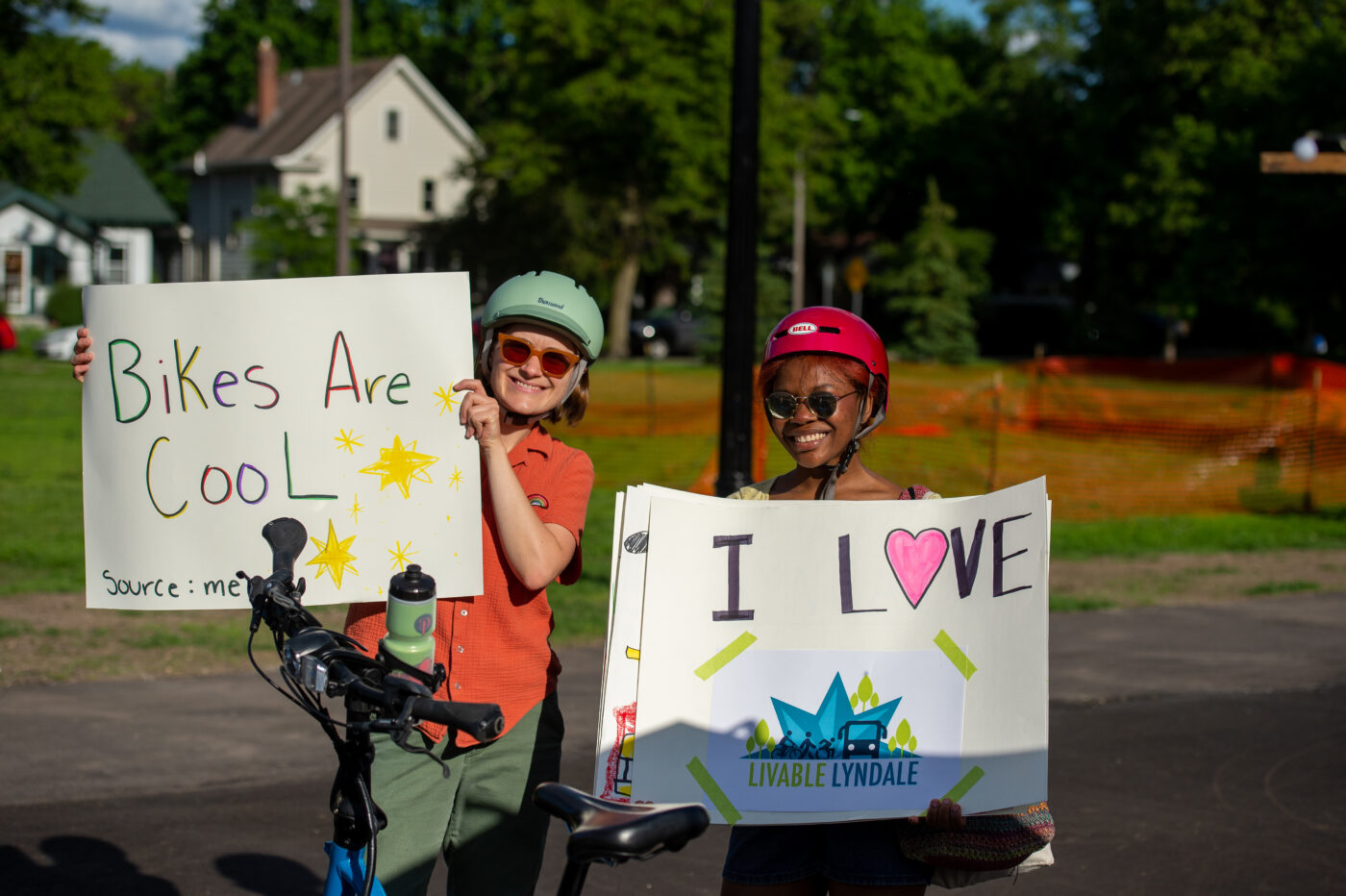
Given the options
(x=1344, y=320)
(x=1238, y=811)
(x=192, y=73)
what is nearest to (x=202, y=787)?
(x=1238, y=811)

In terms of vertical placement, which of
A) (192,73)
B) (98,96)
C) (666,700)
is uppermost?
(192,73)

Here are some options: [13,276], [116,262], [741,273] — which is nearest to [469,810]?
[741,273]

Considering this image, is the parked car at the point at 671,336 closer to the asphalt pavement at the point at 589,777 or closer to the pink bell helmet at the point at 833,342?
the asphalt pavement at the point at 589,777

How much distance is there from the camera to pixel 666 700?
2678 mm

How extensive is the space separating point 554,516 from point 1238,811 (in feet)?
13.3

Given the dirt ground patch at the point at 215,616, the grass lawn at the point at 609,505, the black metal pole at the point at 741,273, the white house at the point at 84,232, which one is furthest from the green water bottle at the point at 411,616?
the white house at the point at 84,232

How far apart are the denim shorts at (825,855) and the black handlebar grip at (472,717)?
88cm

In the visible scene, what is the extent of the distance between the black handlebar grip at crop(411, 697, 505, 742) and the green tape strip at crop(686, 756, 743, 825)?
599 millimetres

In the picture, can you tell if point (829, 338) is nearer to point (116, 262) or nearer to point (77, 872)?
point (77, 872)

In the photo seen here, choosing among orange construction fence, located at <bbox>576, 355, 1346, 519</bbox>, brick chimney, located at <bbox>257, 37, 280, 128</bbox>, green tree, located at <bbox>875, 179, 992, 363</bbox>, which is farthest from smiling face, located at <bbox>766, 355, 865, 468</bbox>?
brick chimney, located at <bbox>257, 37, 280, 128</bbox>

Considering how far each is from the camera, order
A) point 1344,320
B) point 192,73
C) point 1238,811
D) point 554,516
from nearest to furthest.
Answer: point 554,516, point 1238,811, point 1344,320, point 192,73

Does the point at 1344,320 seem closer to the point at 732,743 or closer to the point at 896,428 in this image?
the point at 896,428

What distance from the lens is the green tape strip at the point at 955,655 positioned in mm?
2801

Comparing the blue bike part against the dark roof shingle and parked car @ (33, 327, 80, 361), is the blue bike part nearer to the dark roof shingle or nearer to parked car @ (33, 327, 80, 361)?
parked car @ (33, 327, 80, 361)
